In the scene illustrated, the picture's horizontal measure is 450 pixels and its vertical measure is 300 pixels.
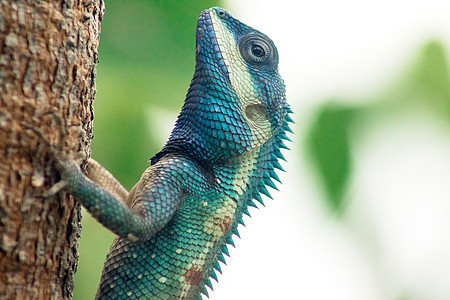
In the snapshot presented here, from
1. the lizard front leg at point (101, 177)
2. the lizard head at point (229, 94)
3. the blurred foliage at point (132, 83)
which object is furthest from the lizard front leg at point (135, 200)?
the blurred foliage at point (132, 83)

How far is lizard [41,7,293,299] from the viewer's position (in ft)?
9.25

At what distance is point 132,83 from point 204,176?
3.03 metres

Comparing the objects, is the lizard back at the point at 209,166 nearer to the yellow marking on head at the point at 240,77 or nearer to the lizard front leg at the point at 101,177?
the yellow marking on head at the point at 240,77

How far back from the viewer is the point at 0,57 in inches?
80.4

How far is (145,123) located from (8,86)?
3445 millimetres

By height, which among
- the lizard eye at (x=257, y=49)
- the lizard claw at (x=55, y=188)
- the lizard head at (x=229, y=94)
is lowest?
the lizard claw at (x=55, y=188)

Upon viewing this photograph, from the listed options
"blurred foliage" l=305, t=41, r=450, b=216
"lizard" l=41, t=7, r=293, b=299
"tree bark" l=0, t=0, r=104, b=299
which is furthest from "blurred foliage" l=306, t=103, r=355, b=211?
"tree bark" l=0, t=0, r=104, b=299

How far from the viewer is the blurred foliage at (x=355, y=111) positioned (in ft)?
19.5

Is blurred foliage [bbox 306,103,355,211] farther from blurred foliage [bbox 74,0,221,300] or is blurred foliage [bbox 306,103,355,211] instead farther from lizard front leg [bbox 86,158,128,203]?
lizard front leg [bbox 86,158,128,203]

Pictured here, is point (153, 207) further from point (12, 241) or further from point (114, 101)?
point (114, 101)

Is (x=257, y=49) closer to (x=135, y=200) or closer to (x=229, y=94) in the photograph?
(x=229, y=94)

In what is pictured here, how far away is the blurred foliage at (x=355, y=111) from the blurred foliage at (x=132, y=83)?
1778 millimetres

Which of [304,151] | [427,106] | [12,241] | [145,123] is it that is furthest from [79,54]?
[427,106]

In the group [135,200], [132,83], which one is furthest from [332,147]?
[135,200]
